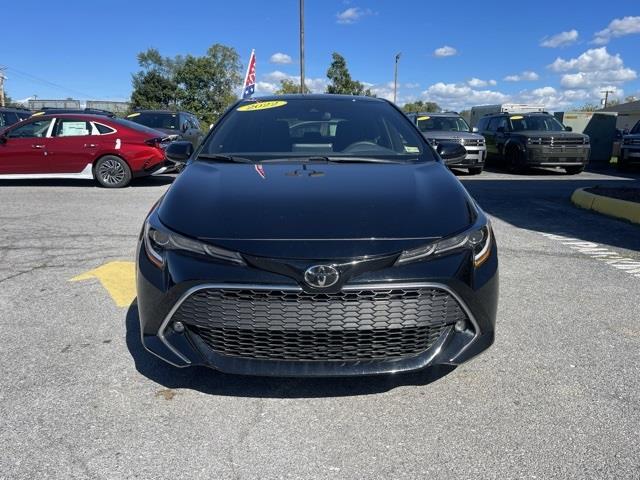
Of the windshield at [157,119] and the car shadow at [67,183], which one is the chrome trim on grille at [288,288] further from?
the windshield at [157,119]

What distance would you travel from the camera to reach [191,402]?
2.74 metres

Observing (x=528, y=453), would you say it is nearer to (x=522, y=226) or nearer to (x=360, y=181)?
(x=360, y=181)

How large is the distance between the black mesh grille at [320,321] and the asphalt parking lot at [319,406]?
0.34m

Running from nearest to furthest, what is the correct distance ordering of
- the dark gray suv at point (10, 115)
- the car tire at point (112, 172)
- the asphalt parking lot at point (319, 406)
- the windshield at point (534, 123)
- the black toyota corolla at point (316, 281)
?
1. the asphalt parking lot at point (319, 406)
2. the black toyota corolla at point (316, 281)
3. the car tire at point (112, 172)
4. the windshield at point (534, 123)
5. the dark gray suv at point (10, 115)

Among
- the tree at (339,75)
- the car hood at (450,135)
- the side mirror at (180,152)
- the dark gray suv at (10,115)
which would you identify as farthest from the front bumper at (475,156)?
the tree at (339,75)

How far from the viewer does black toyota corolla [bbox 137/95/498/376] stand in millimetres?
2396

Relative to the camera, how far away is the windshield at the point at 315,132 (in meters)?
3.76

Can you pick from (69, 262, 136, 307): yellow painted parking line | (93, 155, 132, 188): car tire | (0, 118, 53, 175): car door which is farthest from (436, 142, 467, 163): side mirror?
(0, 118, 53, 175): car door

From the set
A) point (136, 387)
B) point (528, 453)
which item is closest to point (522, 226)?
point (528, 453)

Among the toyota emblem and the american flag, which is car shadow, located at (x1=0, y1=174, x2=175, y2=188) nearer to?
the american flag

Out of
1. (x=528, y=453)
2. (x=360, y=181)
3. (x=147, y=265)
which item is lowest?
(x=528, y=453)

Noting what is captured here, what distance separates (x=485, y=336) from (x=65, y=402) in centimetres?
212

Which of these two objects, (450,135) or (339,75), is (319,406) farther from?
(339,75)

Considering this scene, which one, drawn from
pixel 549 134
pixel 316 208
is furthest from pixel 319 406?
pixel 549 134
